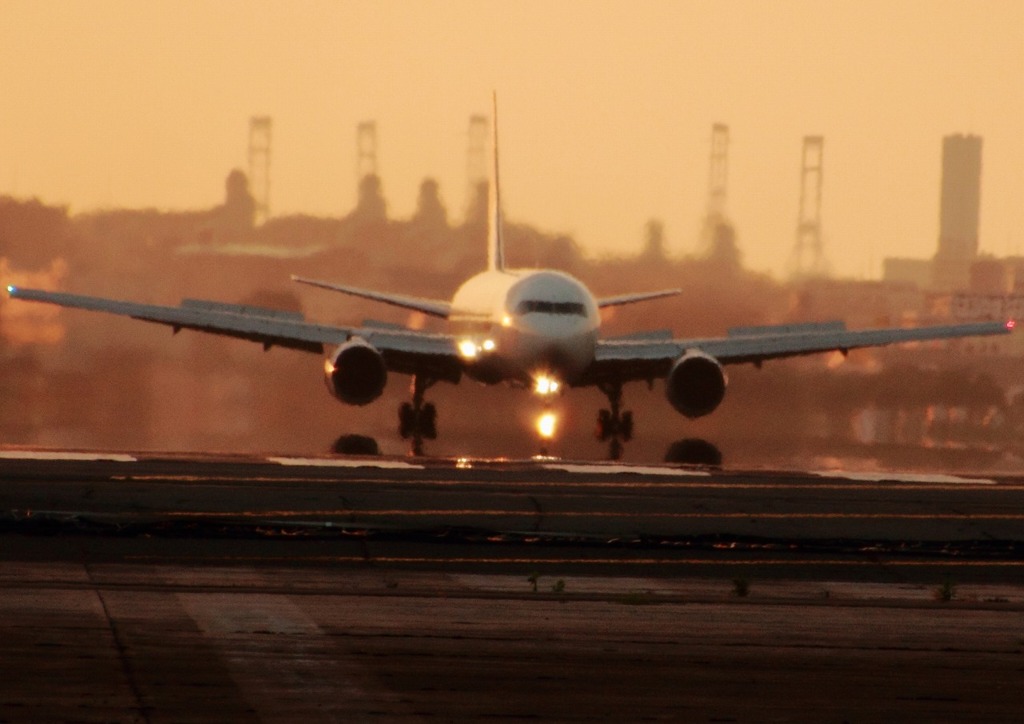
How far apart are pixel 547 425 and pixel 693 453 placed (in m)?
12.2

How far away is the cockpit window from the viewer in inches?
1747

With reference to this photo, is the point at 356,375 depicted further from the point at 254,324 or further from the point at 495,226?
the point at 495,226

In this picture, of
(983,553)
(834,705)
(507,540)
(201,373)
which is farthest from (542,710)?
(201,373)

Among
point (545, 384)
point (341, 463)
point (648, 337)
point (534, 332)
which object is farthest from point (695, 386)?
point (341, 463)

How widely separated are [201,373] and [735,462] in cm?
2186

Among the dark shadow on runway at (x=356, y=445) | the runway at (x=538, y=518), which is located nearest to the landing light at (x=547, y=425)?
the dark shadow on runway at (x=356, y=445)

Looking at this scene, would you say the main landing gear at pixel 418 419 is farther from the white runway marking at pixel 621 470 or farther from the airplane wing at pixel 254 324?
the white runway marking at pixel 621 470

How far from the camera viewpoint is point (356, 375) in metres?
43.7

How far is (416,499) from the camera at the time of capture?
2156 cm

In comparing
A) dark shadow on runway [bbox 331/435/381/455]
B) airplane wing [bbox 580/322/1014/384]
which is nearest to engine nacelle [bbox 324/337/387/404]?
dark shadow on runway [bbox 331/435/381/455]

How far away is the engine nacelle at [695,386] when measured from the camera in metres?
44.6

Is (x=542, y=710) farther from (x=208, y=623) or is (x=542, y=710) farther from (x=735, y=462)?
(x=735, y=462)

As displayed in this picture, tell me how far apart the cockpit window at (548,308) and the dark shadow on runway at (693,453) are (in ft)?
12.3

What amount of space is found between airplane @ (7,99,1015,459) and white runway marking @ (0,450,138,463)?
1289 cm
